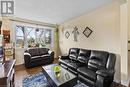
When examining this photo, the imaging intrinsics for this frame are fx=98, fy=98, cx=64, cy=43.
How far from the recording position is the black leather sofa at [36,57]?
14.3 ft

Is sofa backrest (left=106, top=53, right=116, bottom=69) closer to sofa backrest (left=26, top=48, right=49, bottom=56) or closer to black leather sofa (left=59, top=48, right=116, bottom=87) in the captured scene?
black leather sofa (left=59, top=48, right=116, bottom=87)

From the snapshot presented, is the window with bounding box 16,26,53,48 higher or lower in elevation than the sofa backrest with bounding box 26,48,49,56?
higher

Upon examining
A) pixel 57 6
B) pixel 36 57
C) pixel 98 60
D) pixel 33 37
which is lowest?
pixel 36 57

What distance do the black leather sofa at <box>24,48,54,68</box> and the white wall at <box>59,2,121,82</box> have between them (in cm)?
169

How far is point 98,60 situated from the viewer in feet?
9.84

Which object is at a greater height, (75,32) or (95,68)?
(75,32)

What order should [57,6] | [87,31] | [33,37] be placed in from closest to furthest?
[57,6] < [87,31] < [33,37]

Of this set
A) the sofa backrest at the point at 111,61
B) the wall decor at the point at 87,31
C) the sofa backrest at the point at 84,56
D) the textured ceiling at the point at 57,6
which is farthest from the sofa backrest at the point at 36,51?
the sofa backrest at the point at 111,61

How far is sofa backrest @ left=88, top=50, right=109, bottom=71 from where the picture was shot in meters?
2.84

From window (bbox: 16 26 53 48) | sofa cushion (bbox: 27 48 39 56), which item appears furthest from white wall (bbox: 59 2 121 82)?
window (bbox: 16 26 53 48)

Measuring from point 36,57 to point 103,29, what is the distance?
319 cm

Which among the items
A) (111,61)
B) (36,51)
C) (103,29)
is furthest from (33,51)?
(111,61)

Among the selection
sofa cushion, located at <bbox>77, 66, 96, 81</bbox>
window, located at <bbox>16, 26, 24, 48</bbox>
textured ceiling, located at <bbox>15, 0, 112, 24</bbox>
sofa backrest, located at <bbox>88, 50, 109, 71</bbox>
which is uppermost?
textured ceiling, located at <bbox>15, 0, 112, 24</bbox>

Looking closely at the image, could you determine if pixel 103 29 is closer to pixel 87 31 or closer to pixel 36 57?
pixel 87 31
